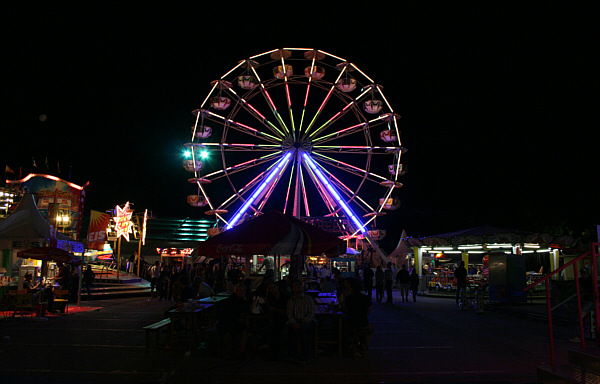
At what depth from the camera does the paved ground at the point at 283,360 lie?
7062mm

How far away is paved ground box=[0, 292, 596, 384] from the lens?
7.06 metres

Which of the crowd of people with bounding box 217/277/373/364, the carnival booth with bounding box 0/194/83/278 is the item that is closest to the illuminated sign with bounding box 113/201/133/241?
the carnival booth with bounding box 0/194/83/278

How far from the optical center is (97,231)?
25.0 metres

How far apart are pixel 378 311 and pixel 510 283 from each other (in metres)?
5.26

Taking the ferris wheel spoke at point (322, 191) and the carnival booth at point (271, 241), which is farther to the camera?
the ferris wheel spoke at point (322, 191)

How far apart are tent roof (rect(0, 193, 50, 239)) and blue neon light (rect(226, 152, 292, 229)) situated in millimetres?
9601

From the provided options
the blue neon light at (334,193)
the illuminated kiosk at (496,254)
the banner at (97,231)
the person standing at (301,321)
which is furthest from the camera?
the blue neon light at (334,193)

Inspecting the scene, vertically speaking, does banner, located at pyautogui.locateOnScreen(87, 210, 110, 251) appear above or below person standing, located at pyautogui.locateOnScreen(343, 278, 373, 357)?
above

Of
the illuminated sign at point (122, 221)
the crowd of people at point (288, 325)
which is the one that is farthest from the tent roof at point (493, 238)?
the illuminated sign at point (122, 221)

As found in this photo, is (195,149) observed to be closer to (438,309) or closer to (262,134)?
(262,134)

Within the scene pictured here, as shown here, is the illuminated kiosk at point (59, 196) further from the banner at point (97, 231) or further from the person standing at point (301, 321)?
the person standing at point (301, 321)

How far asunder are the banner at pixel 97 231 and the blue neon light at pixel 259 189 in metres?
6.60

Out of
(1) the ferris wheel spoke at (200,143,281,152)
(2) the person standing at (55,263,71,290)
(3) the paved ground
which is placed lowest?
(3) the paved ground

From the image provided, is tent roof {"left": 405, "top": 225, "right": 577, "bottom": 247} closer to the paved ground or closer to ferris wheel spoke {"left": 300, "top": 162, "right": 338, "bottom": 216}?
ferris wheel spoke {"left": 300, "top": 162, "right": 338, "bottom": 216}
